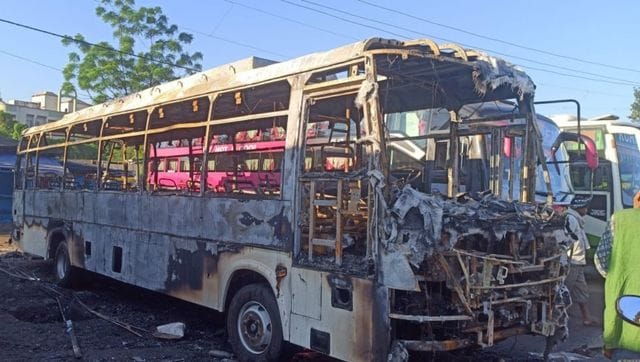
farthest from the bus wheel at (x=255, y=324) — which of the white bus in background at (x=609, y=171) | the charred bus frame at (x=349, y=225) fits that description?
the white bus in background at (x=609, y=171)

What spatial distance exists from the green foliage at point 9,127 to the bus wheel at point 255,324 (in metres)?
30.5

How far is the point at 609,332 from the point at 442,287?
5.62 feet

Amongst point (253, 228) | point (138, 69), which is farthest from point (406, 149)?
point (138, 69)

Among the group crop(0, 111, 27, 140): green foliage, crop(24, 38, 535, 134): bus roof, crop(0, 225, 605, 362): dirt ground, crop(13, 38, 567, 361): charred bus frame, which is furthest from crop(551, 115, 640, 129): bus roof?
crop(0, 111, 27, 140): green foliage

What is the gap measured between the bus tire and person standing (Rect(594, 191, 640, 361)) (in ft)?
29.0

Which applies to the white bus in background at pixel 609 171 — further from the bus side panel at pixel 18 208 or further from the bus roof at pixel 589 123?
the bus side panel at pixel 18 208

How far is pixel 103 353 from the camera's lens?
6047 millimetres

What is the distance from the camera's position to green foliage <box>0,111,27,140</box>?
106 feet

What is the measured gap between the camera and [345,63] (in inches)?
185

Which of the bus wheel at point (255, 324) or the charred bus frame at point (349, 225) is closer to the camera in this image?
the charred bus frame at point (349, 225)

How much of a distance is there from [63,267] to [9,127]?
2926 centimetres

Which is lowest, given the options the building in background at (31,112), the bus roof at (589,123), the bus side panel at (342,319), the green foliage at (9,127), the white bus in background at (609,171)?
the bus side panel at (342,319)

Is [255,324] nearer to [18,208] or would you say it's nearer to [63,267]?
[63,267]

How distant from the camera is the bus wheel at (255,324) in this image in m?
5.32
